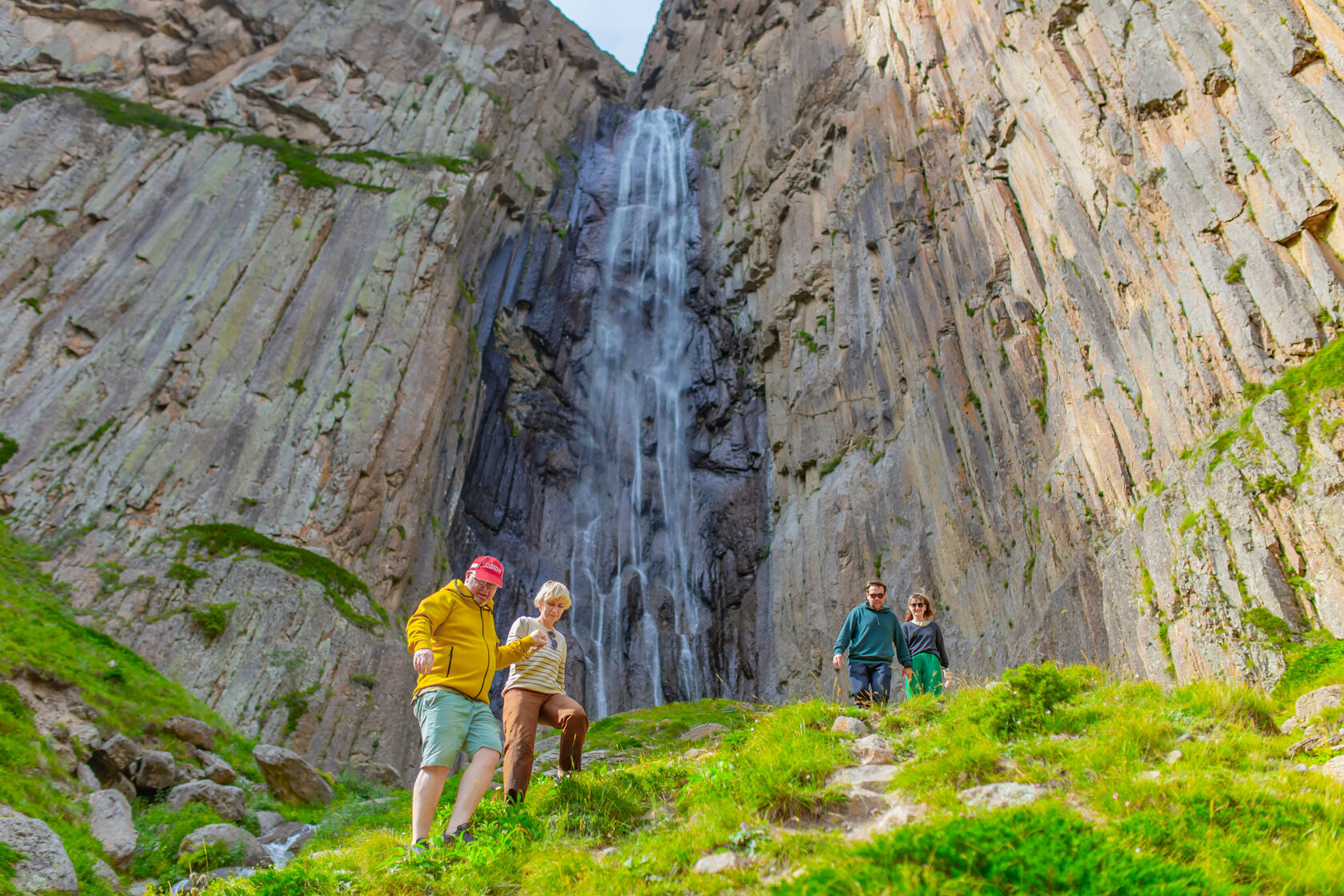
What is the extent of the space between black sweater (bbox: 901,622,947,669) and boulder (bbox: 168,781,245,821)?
9.90 meters

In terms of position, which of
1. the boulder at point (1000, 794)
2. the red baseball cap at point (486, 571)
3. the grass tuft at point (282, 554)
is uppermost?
the grass tuft at point (282, 554)

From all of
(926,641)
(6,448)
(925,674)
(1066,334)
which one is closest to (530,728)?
(925,674)

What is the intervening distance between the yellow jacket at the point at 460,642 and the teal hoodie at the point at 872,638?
15.5 ft

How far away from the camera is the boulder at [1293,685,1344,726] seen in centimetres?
627

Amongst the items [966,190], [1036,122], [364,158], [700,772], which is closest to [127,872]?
[700,772]

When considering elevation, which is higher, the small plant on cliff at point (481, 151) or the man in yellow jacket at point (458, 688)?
the small plant on cliff at point (481, 151)

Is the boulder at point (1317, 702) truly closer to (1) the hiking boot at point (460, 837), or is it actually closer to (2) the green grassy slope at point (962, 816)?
(2) the green grassy slope at point (962, 816)

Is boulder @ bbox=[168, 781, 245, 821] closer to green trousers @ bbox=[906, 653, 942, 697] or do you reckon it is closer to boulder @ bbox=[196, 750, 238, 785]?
boulder @ bbox=[196, 750, 238, 785]

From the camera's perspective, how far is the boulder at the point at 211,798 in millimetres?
10844

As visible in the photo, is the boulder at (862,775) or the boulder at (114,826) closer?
the boulder at (862,775)

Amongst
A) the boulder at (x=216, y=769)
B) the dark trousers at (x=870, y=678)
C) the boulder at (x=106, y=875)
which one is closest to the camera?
the boulder at (x=106, y=875)

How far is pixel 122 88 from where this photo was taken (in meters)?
33.4

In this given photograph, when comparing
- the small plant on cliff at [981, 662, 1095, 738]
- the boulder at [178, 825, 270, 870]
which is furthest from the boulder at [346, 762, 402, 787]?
the small plant on cliff at [981, 662, 1095, 738]

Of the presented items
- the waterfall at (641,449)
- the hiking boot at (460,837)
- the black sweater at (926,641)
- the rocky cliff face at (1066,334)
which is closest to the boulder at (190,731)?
the hiking boot at (460,837)
